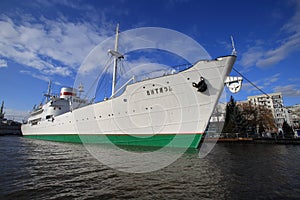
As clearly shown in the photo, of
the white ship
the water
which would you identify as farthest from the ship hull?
the water

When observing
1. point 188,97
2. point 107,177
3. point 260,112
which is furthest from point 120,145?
point 260,112

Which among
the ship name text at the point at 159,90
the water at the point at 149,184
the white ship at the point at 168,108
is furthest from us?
the ship name text at the point at 159,90

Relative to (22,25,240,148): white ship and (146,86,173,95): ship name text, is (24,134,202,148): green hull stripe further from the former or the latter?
(146,86,173,95): ship name text

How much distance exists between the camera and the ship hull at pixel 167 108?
A: 1187 centimetres

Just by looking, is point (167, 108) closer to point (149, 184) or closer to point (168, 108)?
point (168, 108)

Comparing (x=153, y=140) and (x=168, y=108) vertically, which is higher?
(x=168, y=108)

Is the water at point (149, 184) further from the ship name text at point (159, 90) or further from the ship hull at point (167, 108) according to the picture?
the ship name text at point (159, 90)

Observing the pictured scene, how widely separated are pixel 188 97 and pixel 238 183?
23.7 ft

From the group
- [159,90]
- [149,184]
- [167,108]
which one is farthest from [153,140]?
[149,184]

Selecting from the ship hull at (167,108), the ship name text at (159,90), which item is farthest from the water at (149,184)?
the ship name text at (159,90)

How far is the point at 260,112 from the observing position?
3516 centimetres

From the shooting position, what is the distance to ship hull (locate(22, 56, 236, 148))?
11867 mm

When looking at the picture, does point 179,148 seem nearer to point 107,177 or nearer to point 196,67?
point 196,67

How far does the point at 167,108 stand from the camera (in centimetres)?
1247
